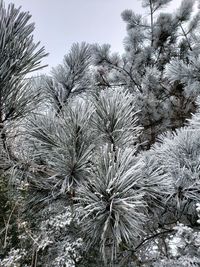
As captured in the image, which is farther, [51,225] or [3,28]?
[51,225]

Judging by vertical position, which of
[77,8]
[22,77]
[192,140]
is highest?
[77,8]

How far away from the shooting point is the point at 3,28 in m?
0.61

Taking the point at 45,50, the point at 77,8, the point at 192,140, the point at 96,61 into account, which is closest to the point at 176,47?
the point at 96,61

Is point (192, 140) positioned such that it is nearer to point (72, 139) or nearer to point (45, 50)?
point (72, 139)

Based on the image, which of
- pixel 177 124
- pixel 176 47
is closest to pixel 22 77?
pixel 177 124

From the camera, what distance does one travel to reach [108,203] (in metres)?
0.63

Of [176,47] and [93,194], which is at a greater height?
[176,47]

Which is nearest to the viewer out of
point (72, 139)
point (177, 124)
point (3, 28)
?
point (3, 28)

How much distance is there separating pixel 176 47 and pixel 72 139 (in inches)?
89.0

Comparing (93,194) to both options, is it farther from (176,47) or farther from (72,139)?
(176,47)

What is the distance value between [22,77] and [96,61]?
2.05 meters

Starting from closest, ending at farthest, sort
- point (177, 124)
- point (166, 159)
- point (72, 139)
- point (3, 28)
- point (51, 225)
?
point (3, 28), point (72, 139), point (166, 159), point (51, 225), point (177, 124)

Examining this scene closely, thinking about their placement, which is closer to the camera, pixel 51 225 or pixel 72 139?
pixel 72 139

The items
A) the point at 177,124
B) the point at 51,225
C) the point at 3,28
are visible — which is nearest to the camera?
the point at 3,28
